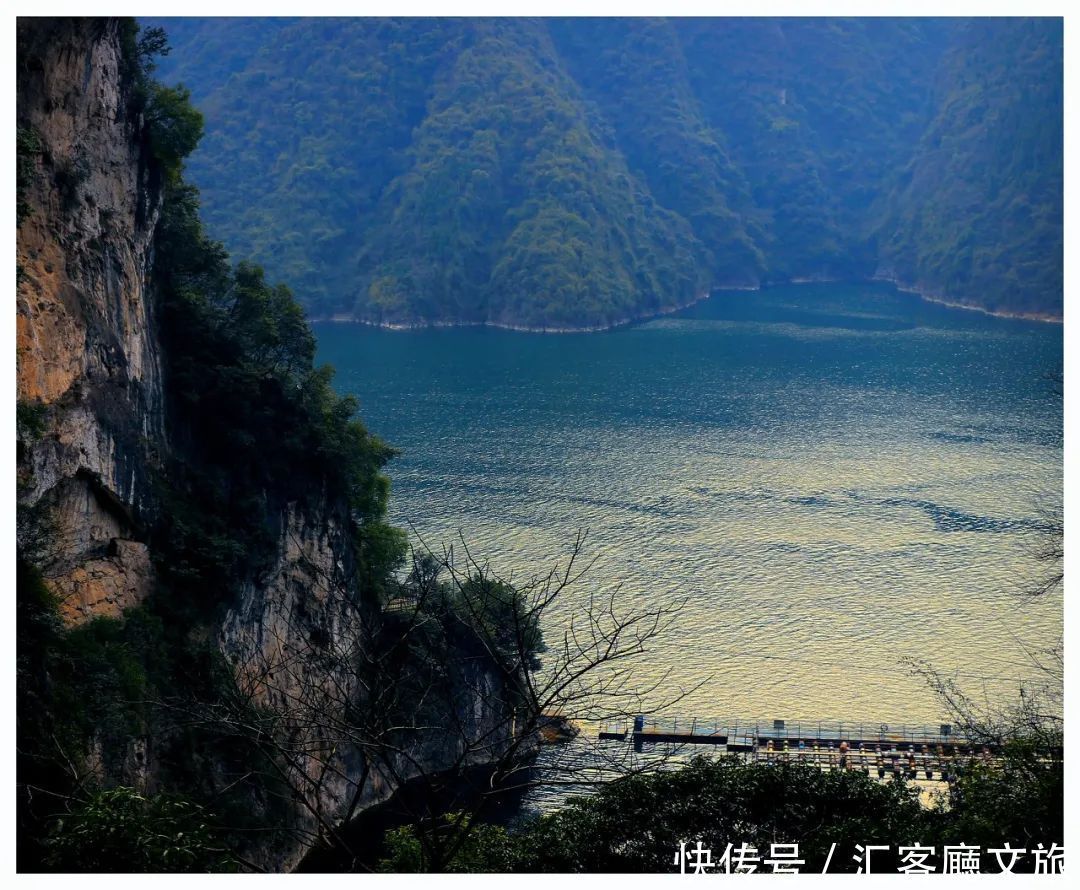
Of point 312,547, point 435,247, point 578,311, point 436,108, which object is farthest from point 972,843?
point 436,108

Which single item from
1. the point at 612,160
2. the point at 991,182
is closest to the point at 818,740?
the point at 612,160

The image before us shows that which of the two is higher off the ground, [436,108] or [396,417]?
[436,108]

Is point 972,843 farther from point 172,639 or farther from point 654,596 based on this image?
point 654,596

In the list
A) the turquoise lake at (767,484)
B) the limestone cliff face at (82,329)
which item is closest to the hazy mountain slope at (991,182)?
the turquoise lake at (767,484)

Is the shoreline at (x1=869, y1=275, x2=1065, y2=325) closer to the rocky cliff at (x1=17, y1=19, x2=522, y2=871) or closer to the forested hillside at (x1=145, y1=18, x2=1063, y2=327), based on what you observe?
the forested hillside at (x1=145, y1=18, x2=1063, y2=327)

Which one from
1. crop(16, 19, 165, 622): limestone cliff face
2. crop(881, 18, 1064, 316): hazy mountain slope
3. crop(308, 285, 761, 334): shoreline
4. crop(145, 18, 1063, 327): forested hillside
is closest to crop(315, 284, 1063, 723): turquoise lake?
crop(308, 285, 761, 334): shoreline

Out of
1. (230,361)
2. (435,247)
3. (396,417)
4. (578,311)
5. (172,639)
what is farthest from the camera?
(435,247)
